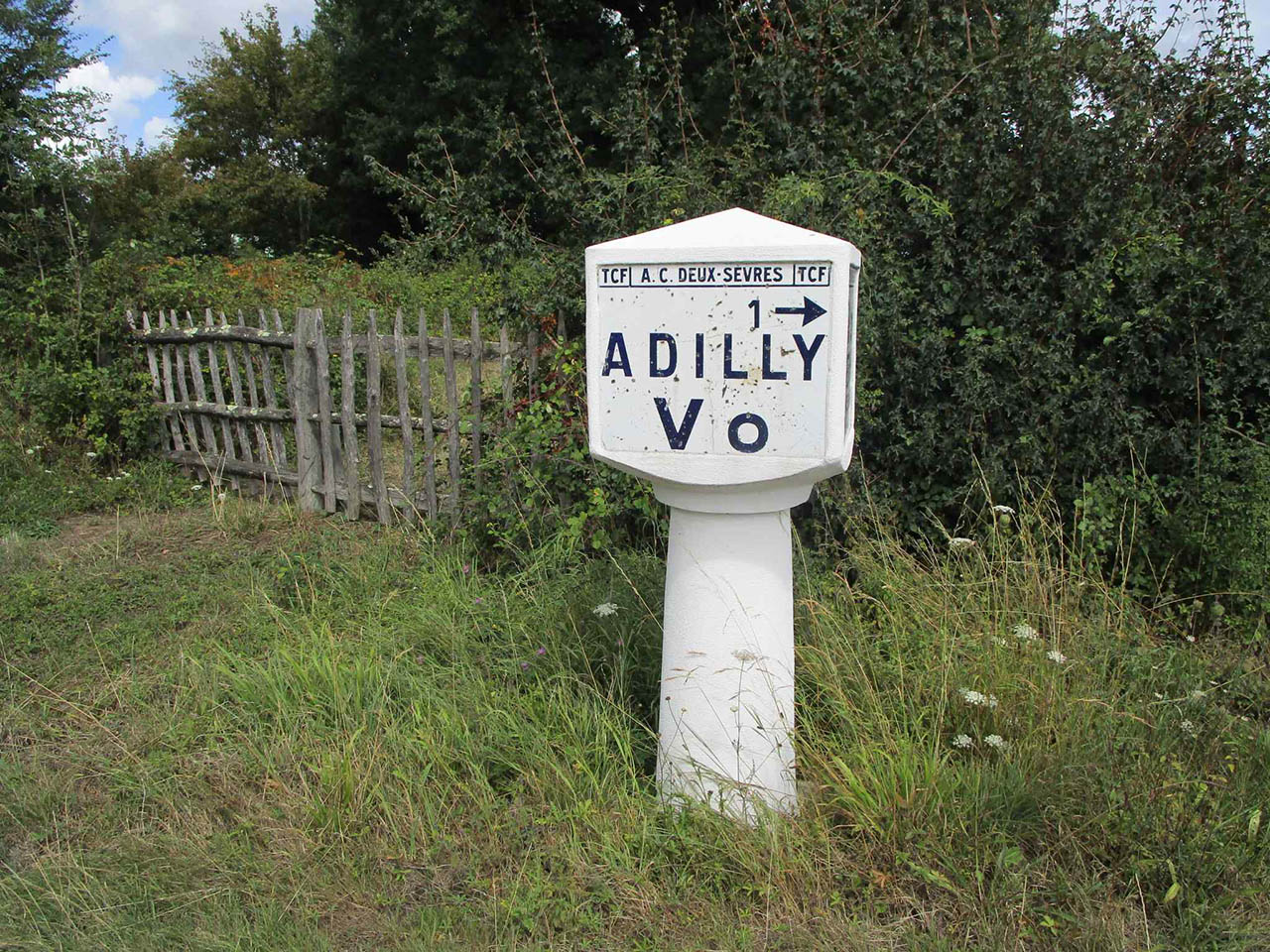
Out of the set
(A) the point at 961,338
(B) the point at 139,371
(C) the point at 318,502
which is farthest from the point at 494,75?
(A) the point at 961,338

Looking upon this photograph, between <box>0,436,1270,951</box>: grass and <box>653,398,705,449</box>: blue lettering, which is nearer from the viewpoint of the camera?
<box>0,436,1270,951</box>: grass

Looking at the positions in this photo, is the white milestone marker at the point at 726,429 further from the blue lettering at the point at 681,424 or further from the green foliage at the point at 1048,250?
the green foliage at the point at 1048,250

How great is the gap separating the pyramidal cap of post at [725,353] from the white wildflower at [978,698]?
74 cm

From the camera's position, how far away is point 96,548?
18.4 feet

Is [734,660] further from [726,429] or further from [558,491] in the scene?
[558,491]

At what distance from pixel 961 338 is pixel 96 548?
479cm

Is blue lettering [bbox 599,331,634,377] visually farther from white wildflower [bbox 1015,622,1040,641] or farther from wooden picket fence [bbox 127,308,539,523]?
wooden picket fence [bbox 127,308,539,523]

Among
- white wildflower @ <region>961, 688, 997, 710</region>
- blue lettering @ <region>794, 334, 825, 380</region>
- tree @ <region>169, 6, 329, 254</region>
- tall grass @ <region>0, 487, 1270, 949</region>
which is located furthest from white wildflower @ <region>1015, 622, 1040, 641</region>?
tree @ <region>169, 6, 329, 254</region>

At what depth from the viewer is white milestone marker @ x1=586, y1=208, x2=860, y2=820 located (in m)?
2.47

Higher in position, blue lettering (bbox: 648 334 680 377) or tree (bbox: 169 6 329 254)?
tree (bbox: 169 6 329 254)

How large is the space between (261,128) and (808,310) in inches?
1125

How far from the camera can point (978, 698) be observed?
8.98 ft

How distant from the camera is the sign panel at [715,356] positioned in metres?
2.47

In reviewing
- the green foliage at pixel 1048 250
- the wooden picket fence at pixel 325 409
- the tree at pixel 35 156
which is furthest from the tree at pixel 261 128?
the green foliage at pixel 1048 250
